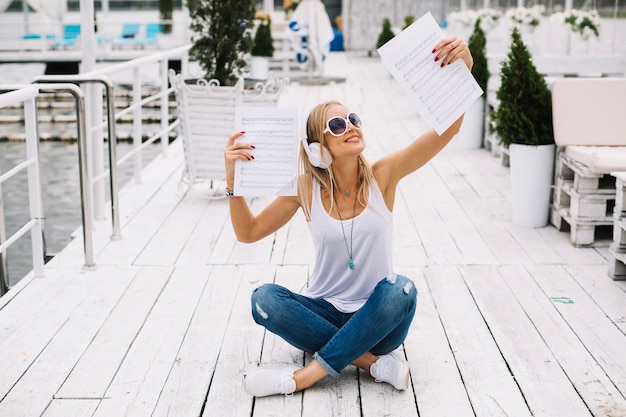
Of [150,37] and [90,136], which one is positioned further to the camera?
[150,37]

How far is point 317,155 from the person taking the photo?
2.52 m

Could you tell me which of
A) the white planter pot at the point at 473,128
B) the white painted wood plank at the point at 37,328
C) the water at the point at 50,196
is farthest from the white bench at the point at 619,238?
the white planter pot at the point at 473,128

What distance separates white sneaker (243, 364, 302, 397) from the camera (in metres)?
2.53

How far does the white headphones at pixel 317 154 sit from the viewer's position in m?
2.51

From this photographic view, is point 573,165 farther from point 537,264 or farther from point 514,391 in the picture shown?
point 514,391

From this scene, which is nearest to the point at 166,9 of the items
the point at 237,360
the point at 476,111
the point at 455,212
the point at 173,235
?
the point at 476,111

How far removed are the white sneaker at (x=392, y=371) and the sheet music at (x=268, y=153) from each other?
62 centimetres

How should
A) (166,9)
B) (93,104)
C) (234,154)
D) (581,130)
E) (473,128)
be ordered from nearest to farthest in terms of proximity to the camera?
(234,154) → (581,130) → (93,104) → (473,128) → (166,9)

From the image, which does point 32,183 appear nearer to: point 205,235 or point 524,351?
point 205,235

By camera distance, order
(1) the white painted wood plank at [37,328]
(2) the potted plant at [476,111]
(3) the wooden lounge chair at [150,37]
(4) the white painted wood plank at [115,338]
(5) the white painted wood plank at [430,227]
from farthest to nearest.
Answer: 1. (3) the wooden lounge chair at [150,37]
2. (2) the potted plant at [476,111]
3. (5) the white painted wood plank at [430,227]
4. (1) the white painted wood plank at [37,328]
5. (4) the white painted wood plank at [115,338]

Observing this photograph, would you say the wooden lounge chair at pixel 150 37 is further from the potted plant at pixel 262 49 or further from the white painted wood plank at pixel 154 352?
the white painted wood plank at pixel 154 352

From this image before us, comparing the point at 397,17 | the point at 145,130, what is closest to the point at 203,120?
the point at 145,130

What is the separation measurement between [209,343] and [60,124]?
29.2ft

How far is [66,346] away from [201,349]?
48 cm
